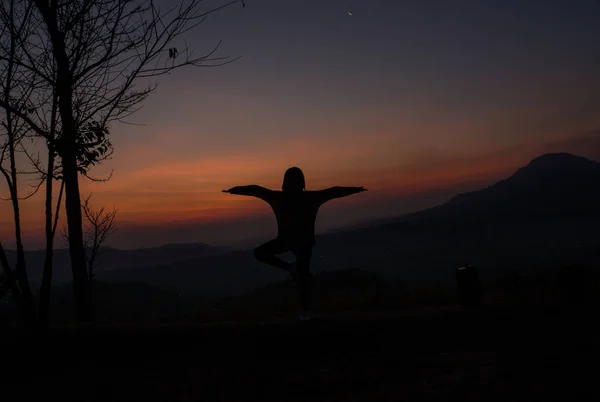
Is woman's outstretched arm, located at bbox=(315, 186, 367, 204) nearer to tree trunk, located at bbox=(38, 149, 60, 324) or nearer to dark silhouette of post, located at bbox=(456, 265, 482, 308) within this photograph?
dark silhouette of post, located at bbox=(456, 265, 482, 308)

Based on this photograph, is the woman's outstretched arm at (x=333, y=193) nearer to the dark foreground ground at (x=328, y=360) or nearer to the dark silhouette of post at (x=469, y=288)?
the dark foreground ground at (x=328, y=360)

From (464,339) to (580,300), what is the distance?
3705 mm

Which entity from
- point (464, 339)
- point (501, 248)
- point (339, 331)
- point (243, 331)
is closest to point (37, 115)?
point (243, 331)

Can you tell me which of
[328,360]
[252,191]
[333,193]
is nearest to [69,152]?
[252,191]

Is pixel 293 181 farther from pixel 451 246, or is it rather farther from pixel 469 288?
pixel 451 246

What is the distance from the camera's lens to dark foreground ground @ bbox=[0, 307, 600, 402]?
4.48 m

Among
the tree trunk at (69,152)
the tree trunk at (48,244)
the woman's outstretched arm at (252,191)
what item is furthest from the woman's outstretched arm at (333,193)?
the tree trunk at (48,244)

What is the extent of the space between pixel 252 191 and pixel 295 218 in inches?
32.7

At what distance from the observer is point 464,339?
6.19 m

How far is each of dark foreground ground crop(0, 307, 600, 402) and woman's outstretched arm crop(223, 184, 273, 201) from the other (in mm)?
2068

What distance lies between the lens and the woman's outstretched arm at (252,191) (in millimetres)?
8086

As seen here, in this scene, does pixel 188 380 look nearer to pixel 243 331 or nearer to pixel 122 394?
pixel 122 394

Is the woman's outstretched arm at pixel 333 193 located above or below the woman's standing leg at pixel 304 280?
above

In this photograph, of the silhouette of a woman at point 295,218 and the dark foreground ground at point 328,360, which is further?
the silhouette of a woman at point 295,218
